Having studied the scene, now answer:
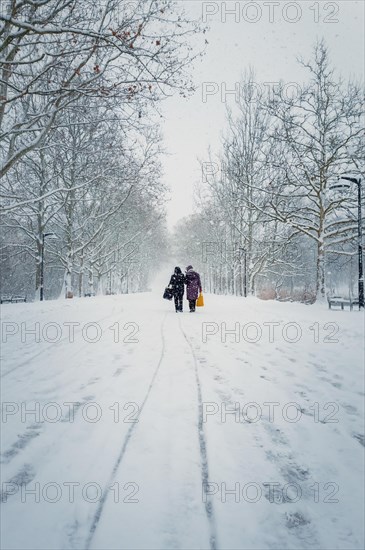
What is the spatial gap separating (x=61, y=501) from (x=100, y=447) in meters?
0.60

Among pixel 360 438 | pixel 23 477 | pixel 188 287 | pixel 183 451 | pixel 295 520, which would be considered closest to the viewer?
pixel 295 520

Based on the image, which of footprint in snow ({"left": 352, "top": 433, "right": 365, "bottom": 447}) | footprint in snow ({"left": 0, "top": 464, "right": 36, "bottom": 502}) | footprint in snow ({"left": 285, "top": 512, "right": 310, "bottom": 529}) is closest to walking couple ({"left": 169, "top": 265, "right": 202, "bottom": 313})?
footprint in snow ({"left": 352, "top": 433, "right": 365, "bottom": 447})

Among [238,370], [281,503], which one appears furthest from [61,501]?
[238,370]

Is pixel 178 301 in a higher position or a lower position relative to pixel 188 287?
lower

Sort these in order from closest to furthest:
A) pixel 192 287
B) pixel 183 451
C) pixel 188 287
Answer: pixel 183 451
pixel 192 287
pixel 188 287

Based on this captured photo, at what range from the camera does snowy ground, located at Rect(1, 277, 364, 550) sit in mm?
1886

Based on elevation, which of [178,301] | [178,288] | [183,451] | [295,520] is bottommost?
[295,520]

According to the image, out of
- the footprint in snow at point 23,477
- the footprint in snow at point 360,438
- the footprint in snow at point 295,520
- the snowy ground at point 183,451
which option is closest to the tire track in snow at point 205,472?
the snowy ground at point 183,451

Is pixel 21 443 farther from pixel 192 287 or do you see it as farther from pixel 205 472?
pixel 192 287

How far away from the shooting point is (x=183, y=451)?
2.61 metres

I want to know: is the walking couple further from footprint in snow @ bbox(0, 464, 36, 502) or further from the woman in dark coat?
footprint in snow @ bbox(0, 464, 36, 502)

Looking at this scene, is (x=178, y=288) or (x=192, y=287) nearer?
(x=192, y=287)

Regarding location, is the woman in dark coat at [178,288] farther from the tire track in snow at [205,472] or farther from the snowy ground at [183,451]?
the tire track in snow at [205,472]

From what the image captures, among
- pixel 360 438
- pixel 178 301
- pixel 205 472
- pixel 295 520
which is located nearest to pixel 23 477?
pixel 205 472
